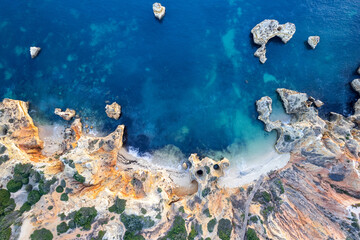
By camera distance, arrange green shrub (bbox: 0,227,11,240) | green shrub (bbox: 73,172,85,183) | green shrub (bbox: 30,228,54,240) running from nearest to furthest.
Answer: green shrub (bbox: 0,227,11,240) < green shrub (bbox: 30,228,54,240) < green shrub (bbox: 73,172,85,183)

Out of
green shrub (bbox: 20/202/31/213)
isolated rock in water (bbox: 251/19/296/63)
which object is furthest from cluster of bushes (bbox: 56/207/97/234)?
isolated rock in water (bbox: 251/19/296/63)

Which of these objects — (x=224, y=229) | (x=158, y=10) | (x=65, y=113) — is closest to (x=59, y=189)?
(x=65, y=113)

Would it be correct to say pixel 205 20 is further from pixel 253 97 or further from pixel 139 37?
pixel 253 97

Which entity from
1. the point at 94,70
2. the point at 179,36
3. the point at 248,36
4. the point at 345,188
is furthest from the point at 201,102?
the point at 345,188

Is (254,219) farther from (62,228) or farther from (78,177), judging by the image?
(78,177)

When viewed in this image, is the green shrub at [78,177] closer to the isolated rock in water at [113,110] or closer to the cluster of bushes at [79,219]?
the cluster of bushes at [79,219]

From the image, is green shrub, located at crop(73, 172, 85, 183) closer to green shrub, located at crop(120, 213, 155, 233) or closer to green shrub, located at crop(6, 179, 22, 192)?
green shrub, located at crop(6, 179, 22, 192)
